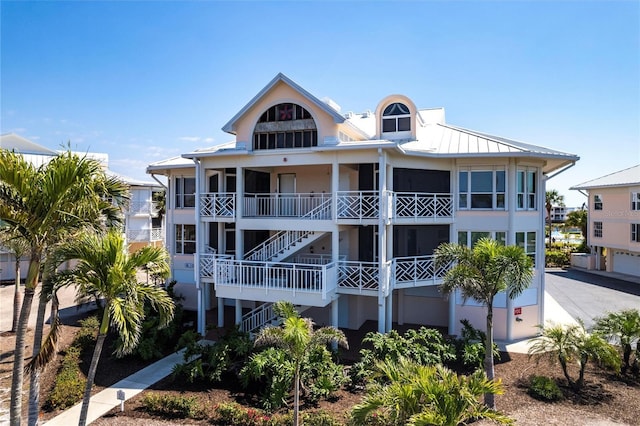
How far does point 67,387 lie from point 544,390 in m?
14.3

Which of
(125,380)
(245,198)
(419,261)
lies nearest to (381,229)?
(419,261)

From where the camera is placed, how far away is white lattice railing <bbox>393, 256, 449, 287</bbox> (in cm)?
1611

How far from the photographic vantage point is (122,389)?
1207 centimetres

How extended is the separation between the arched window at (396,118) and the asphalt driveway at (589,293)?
12.8m

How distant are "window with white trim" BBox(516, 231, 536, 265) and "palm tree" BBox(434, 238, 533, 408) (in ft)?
21.4

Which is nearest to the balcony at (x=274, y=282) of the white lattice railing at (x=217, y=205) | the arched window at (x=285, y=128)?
the white lattice railing at (x=217, y=205)

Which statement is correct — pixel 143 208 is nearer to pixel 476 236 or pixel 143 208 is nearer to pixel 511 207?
pixel 476 236

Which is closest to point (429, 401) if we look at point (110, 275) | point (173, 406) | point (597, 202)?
point (110, 275)

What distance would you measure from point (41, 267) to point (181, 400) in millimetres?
5365

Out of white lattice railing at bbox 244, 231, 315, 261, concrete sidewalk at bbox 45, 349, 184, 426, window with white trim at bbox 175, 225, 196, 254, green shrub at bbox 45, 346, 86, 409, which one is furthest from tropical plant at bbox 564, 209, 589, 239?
green shrub at bbox 45, 346, 86, 409

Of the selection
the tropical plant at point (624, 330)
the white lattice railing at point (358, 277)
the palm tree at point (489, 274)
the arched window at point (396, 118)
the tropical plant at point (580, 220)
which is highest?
the arched window at point (396, 118)

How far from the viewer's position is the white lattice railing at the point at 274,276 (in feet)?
47.3

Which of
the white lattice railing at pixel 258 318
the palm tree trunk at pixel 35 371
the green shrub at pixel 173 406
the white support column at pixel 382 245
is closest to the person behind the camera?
the palm tree trunk at pixel 35 371

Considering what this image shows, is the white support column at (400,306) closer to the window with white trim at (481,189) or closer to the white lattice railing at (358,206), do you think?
the window with white trim at (481,189)
